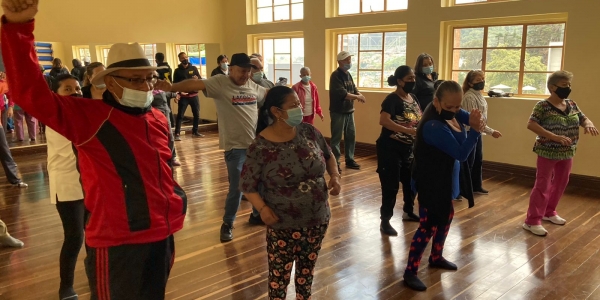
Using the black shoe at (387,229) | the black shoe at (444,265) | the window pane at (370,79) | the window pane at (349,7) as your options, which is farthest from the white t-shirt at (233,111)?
the window pane at (349,7)

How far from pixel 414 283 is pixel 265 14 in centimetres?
742

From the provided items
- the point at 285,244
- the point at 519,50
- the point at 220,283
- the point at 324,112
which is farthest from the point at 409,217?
the point at 324,112

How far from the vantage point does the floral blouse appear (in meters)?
2.17

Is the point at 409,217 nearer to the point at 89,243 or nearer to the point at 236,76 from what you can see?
the point at 236,76

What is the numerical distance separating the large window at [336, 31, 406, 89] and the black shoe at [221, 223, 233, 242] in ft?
14.2

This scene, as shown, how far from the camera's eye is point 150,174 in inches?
66.4

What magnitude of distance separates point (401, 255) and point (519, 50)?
3.72 metres

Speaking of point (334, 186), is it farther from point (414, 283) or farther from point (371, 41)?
point (371, 41)

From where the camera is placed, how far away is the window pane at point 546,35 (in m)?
5.51

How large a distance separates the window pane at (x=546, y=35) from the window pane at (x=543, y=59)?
0.27 ft

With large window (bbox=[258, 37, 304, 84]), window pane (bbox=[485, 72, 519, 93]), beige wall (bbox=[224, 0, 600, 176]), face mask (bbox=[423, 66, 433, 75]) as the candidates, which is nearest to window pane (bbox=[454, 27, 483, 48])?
beige wall (bbox=[224, 0, 600, 176])

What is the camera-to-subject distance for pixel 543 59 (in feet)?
18.6

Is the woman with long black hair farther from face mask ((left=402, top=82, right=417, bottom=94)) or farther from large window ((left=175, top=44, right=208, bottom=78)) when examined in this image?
large window ((left=175, top=44, right=208, bottom=78))

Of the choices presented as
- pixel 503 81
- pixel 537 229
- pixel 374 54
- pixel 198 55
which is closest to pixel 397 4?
pixel 374 54
